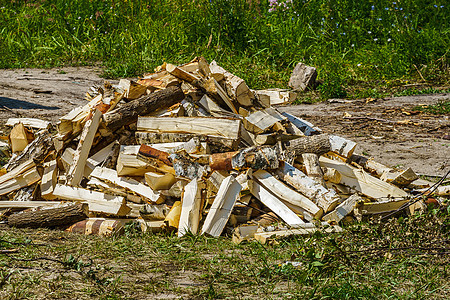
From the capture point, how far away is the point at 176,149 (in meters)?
5.06

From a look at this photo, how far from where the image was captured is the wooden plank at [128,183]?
4.85 m

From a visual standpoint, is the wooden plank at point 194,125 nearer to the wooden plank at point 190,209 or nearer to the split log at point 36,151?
the wooden plank at point 190,209

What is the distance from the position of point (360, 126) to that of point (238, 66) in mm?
4118

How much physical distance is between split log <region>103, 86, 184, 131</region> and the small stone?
6.00m

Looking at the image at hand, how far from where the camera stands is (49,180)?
5211 mm

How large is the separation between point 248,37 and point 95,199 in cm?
892

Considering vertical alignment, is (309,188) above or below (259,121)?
below

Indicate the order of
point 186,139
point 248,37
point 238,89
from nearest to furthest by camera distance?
point 186,139 → point 238,89 → point 248,37

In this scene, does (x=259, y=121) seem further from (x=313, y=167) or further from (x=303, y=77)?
(x=303, y=77)

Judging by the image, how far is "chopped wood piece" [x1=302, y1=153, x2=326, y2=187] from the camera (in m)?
5.00

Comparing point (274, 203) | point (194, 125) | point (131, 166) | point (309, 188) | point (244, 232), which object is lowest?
point (244, 232)

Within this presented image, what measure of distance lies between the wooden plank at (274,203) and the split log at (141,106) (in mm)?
1423

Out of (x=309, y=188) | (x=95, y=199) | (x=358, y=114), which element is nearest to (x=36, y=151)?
(x=95, y=199)

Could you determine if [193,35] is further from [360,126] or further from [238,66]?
[360,126]
